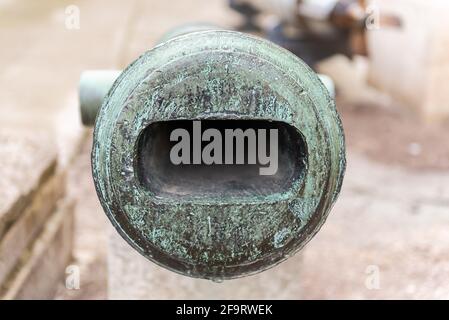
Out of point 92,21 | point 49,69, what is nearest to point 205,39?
point 49,69

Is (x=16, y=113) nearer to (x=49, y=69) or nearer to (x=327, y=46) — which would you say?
(x=49, y=69)

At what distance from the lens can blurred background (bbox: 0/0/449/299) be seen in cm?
240

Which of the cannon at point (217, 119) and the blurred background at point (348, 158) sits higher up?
the blurred background at point (348, 158)

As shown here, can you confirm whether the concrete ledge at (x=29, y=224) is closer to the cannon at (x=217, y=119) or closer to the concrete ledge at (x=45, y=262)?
the concrete ledge at (x=45, y=262)

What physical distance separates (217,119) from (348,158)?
2.79m

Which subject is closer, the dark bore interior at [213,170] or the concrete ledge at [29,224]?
the dark bore interior at [213,170]

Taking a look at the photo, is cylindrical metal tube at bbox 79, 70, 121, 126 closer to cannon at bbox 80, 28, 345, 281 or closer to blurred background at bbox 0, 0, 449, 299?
cannon at bbox 80, 28, 345, 281

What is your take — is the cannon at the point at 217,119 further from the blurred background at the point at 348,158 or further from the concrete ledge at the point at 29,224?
the concrete ledge at the point at 29,224

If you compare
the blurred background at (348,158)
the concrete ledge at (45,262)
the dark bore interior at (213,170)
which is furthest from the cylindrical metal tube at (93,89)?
the concrete ledge at (45,262)

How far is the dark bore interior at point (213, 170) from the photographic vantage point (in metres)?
1.59

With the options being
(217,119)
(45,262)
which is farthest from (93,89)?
(45,262)

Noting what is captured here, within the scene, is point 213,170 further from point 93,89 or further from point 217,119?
point 93,89

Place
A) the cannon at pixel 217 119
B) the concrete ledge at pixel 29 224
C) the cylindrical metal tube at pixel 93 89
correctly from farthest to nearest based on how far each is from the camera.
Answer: the concrete ledge at pixel 29 224 < the cylindrical metal tube at pixel 93 89 < the cannon at pixel 217 119

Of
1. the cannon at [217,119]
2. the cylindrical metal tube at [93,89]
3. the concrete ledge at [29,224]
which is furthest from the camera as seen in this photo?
the concrete ledge at [29,224]
